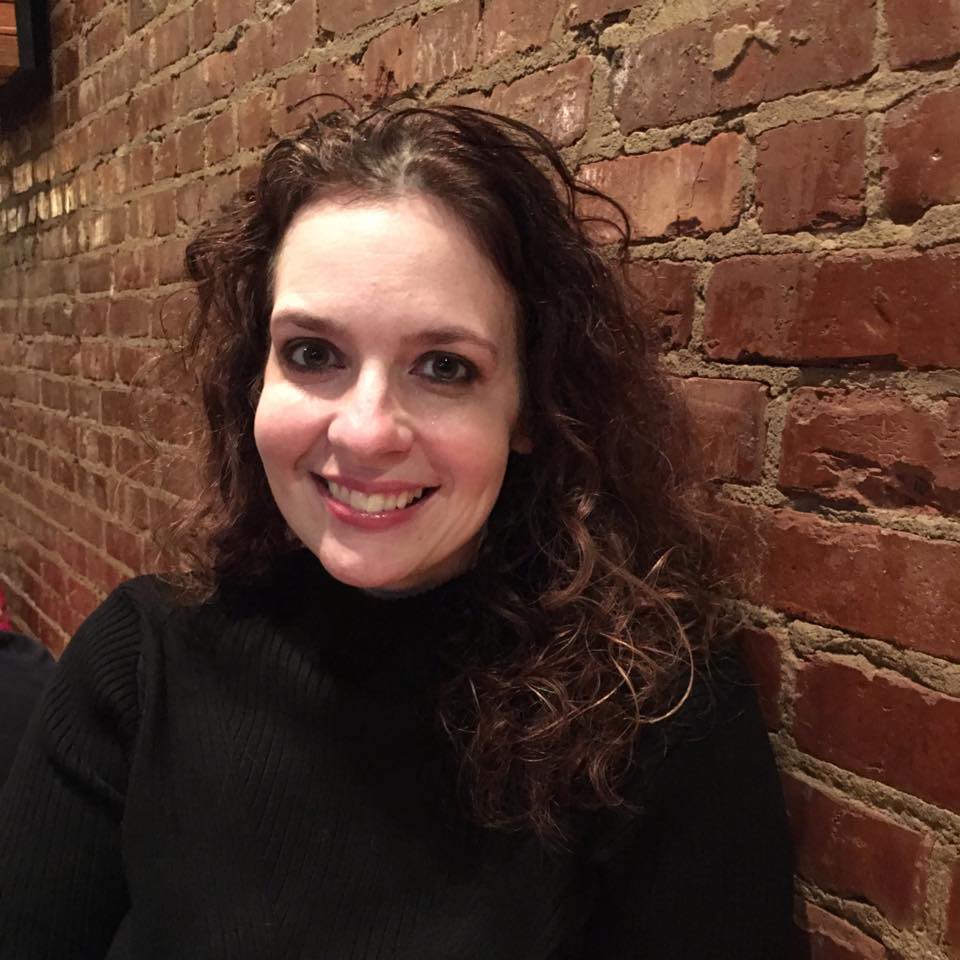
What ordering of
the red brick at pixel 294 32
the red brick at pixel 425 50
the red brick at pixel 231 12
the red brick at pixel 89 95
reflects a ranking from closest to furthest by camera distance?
the red brick at pixel 425 50, the red brick at pixel 294 32, the red brick at pixel 231 12, the red brick at pixel 89 95

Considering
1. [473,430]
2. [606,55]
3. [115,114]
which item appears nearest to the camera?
[473,430]

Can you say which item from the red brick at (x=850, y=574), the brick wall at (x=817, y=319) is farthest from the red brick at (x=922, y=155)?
the red brick at (x=850, y=574)

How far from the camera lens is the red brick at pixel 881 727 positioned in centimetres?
70

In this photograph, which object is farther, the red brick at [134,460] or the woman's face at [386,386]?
the red brick at [134,460]

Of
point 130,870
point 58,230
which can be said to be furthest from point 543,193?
point 58,230

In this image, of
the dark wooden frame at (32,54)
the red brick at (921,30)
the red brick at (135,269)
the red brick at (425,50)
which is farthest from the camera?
the dark wooden frame at (32,54)

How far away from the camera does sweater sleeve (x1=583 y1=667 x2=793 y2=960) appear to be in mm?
758

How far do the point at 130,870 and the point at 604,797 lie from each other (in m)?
0.50

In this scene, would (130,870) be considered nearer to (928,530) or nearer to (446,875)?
(446,875)

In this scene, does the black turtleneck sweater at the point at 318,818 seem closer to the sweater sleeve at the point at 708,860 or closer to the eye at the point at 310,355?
the sweater sleeve at the point at 708,860

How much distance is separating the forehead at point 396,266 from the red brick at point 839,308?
21cm

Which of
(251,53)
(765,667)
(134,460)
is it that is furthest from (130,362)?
(765,667)

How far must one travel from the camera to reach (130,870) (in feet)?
3.00

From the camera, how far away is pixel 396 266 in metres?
0.76
